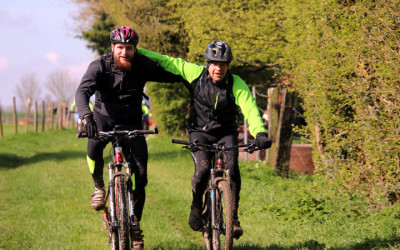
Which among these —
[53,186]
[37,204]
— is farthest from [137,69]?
[53,186]

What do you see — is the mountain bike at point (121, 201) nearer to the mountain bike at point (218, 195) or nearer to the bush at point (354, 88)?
the mountain bike at point (218, 195)

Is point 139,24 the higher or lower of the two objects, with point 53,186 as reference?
higher

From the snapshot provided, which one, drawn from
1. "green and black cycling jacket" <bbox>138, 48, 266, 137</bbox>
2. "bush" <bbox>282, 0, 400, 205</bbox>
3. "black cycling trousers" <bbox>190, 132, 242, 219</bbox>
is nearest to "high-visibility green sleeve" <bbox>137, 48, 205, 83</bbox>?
"green and black cycling jacket" <bbox>138, 48, 266, 137</bbox>

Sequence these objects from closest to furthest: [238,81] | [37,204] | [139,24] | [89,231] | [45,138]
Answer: [238,81], [89,231], [37,204], [139,24], [45,138]

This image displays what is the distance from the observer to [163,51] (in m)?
24.0

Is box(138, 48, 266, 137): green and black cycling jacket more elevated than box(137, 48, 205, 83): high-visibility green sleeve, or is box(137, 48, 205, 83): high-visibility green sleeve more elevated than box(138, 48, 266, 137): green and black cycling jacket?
box(137, 48, 205, 83): high-visibility green sleeve

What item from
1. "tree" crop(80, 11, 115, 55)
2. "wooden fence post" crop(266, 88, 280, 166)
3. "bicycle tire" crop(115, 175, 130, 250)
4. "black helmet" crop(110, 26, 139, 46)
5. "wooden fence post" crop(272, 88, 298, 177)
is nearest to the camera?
"bicycle tire" crop(115, 175, 130, 250)

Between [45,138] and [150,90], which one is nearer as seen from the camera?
[150,90]

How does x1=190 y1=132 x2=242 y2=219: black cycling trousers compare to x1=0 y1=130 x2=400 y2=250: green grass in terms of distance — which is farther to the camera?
x1=0 y1=130 x2=400 y2=250: green grass

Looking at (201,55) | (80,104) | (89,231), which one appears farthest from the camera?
(201,55)

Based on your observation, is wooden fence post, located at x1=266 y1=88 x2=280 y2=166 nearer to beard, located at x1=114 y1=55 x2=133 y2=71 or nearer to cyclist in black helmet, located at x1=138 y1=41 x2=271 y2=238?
cyclist in black helmet, located at x1=138 y1=41 x2=271 y2=238

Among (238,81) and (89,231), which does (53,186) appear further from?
(238,81)

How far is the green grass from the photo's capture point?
6766 mm

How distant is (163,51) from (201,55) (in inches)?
125
